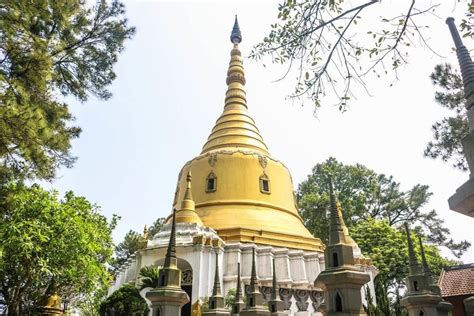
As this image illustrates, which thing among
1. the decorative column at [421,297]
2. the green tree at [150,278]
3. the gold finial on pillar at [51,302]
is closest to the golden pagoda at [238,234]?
the green tree at [150,278]

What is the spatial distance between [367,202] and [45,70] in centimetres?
2835

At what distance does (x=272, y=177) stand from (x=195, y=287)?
10.7m

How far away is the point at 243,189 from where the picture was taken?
24.8 metres

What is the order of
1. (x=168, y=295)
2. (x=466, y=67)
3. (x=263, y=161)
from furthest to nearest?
(x=263, y=161)
(x=168, y=295)
(x=466, y=67)

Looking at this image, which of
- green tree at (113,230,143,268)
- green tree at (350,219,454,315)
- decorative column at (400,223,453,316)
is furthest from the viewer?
green tree at (113,230,143,268)

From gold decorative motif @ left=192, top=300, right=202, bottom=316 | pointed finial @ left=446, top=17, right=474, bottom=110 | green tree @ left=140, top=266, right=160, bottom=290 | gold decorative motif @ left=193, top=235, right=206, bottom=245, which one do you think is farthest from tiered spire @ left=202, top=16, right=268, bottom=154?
pointed finial @ left=446, top=17, right=474, bottom=110

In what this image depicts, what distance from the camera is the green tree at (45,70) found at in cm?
721

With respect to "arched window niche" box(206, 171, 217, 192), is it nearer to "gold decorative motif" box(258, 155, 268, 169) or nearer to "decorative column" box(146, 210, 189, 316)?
"gold decorative motif" box(258, 155, 268, 169)

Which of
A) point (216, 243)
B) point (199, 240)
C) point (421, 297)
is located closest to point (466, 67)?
point (421, 297)

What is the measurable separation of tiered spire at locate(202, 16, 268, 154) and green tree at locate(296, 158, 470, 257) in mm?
6710

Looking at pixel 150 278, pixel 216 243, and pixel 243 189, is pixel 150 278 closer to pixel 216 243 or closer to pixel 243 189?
pixel 216 243

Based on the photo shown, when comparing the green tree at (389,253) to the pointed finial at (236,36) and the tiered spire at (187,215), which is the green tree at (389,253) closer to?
the tiered spire at (187,215)

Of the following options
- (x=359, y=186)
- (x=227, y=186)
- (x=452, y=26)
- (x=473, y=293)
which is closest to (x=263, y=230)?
(x=227, y=186)

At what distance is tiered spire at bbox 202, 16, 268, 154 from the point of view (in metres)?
27.6
